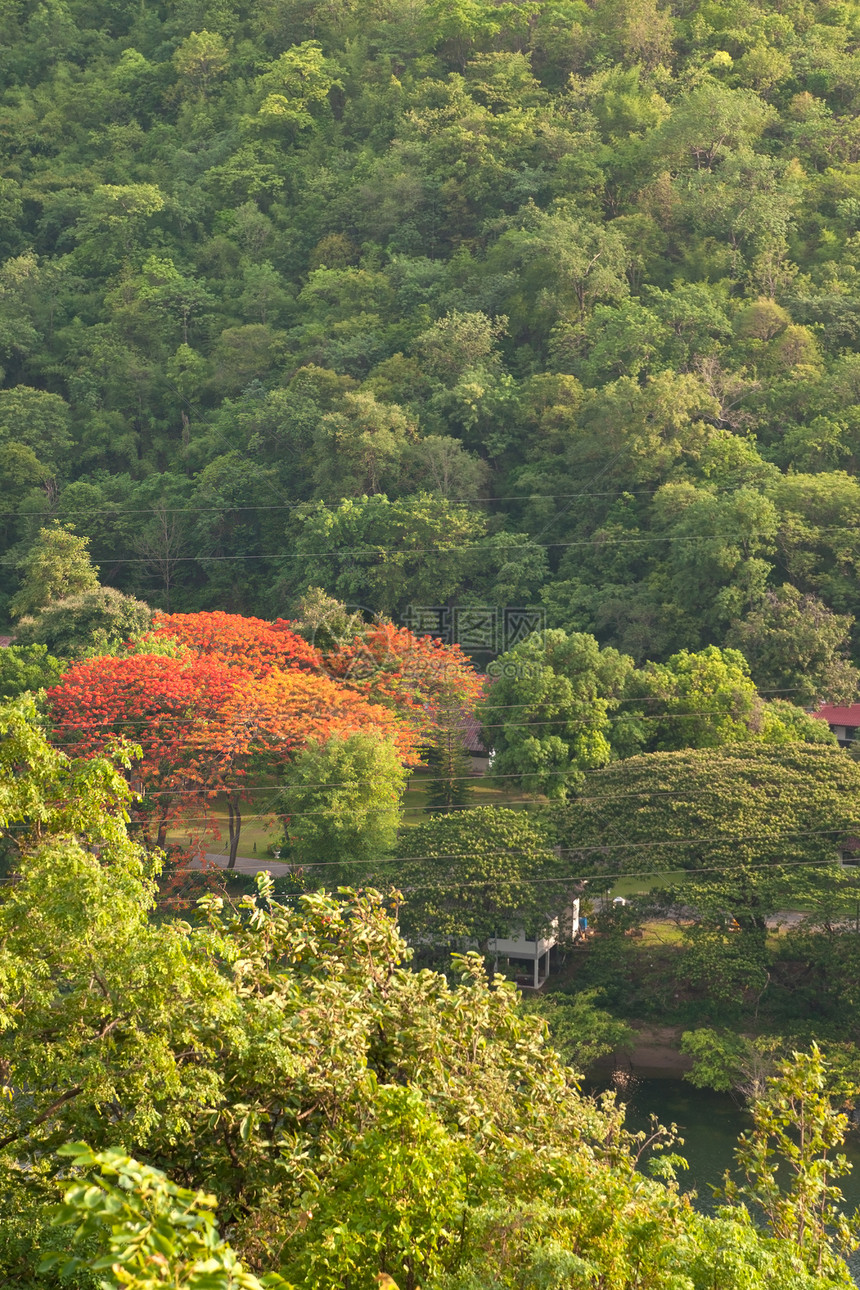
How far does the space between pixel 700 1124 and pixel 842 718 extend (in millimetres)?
10835

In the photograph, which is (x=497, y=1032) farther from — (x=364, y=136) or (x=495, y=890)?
(x=364, y=136)

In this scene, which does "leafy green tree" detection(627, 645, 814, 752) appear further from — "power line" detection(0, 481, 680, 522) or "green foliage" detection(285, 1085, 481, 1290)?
"green foliage" detection(285, 1085, 481, 1290)

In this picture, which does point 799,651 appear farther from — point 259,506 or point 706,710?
point 259,506

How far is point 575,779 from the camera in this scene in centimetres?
2295

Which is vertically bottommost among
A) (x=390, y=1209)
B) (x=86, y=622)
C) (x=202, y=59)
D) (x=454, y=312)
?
(x=86, y=622)

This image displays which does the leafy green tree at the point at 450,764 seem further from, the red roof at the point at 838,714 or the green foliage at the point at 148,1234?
the green foliage at the point at 148,1234

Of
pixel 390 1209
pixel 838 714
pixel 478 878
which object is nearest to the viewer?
pixel 390 1209

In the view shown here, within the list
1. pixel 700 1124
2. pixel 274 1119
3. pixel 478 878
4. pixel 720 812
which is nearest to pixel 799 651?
pixel 720 812

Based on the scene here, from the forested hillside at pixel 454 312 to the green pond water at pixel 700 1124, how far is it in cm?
1007

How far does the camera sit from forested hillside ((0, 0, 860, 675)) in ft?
101

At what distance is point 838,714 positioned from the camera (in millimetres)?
26094

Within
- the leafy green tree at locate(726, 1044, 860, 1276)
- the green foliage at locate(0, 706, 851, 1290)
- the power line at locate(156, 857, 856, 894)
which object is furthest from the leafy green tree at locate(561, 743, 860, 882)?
the green foliage at locate(0, 706, 851, 1290)

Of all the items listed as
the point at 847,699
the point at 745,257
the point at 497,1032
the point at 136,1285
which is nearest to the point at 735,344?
the point at 745,257

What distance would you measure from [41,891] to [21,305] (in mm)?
41429
